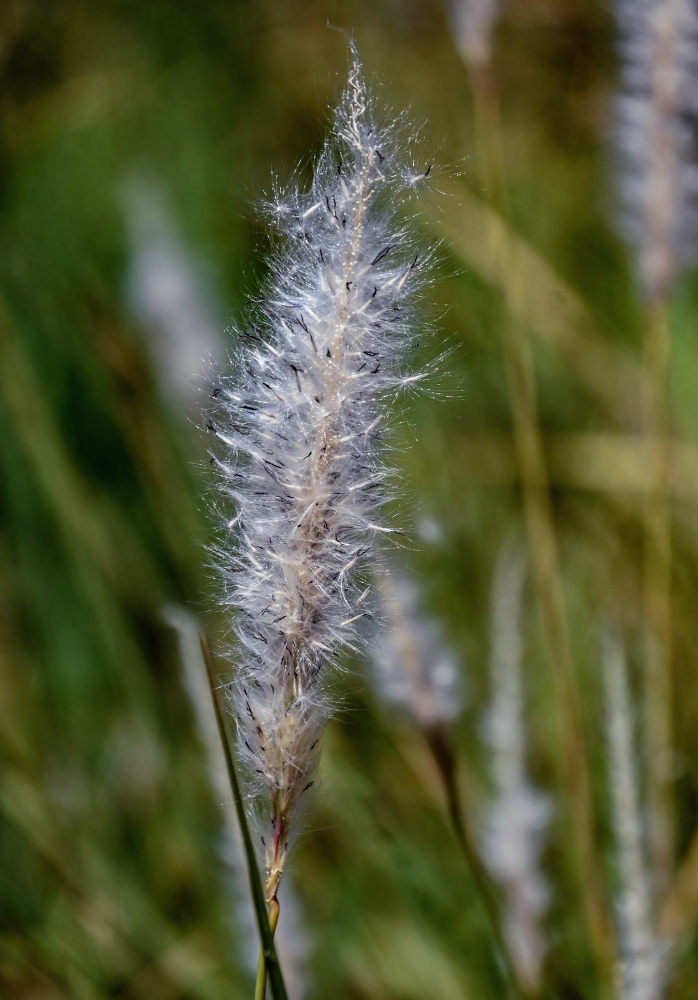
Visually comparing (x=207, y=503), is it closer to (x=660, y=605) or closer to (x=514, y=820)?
(x=514, y=820)

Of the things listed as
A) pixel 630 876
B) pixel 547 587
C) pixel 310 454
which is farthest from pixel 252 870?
pixel 547 587

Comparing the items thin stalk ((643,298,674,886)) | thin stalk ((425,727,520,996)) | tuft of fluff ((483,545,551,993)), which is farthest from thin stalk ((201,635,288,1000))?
thin stalk ((643,298,674,886))

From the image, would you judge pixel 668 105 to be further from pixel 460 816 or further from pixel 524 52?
pixel 524 52

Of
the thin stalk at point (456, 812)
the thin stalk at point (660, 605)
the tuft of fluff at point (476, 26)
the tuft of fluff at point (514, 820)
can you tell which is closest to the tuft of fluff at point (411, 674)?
the thin stalk at point (456, 812)

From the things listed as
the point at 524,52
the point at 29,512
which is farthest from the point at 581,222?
the point at 29,512

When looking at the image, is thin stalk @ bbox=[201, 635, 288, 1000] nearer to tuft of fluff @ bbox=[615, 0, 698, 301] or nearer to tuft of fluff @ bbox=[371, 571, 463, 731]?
tuft of fluff @ bbox=[371, 571, 463, 731]

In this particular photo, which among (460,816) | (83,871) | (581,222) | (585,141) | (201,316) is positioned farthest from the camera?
(585,141)
